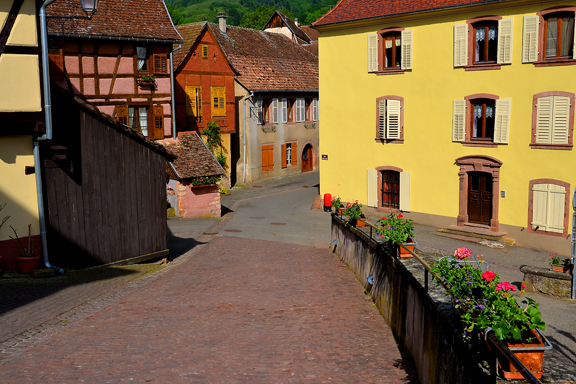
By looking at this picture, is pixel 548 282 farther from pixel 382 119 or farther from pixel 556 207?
pixel 382 119

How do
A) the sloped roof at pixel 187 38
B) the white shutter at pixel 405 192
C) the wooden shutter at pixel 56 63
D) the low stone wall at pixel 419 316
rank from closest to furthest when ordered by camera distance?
the low stone wall at pixel 419 316 < the wooden shutter at pixel 56 63 < the white shutter at pixel 405 192 < the sloped roof at pixel 187 38

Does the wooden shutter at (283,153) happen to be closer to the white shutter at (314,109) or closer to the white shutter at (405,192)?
the white shutter at (314,109)

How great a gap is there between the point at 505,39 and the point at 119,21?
49.6ft

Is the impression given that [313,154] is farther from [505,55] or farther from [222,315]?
[222,315]

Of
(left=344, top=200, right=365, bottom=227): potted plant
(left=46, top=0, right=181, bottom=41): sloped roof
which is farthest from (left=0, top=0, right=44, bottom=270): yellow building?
(left=46, top=0, right=181, bottom=41): sloped roof

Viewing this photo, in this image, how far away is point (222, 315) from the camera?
10.5 meters

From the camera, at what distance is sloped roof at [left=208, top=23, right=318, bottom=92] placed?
116 feet

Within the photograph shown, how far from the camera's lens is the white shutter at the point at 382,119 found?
23812 mm

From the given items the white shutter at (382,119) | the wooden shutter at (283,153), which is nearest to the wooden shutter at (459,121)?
the white shutter at (382,119)

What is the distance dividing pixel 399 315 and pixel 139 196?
8.23 meters

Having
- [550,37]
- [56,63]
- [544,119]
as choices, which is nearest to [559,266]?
[544,119]

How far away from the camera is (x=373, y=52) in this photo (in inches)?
939

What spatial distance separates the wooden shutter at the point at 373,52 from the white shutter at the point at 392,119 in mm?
1605

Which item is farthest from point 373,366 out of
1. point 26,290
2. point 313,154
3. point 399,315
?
point 313,154
